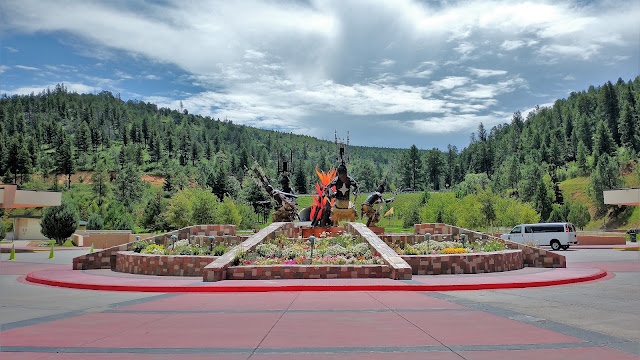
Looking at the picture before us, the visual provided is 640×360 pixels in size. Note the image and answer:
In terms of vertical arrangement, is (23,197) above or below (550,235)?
above

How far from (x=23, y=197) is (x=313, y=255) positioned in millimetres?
32469

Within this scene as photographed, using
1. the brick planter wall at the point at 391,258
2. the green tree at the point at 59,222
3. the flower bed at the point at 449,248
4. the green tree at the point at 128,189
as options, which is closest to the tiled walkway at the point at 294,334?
the brick planter wall at the point at 391,258

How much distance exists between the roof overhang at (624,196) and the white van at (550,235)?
21.0 feet

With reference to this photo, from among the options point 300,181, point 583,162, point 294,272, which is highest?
point 583,162

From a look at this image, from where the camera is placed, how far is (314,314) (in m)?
9.95

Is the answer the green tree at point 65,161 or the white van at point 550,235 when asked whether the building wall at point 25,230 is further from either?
the green tree at point 65,161

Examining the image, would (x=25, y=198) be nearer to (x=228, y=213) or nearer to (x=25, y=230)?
(x=228, y=213)

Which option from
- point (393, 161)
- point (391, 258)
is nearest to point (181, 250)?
point (391, 258)

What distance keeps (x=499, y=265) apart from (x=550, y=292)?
16.6 feet

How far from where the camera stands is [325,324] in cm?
879

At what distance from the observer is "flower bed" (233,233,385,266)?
1738 cm

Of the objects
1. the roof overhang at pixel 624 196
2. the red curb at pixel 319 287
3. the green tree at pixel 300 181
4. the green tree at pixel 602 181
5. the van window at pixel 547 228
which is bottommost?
the red curb at pixel 319 287

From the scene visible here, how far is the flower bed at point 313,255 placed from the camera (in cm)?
1738

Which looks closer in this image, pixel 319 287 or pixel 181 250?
pixel 319 287
